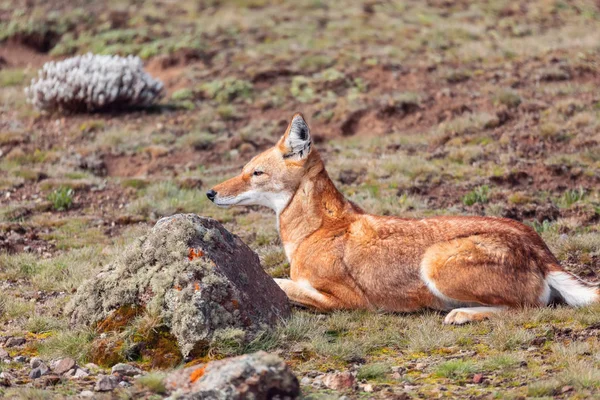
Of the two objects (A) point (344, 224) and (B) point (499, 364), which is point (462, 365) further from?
(A) point (344, 224)

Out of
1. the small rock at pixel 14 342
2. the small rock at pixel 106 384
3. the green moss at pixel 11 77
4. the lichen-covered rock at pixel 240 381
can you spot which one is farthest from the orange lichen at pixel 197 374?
the green moss at pixel 11 77

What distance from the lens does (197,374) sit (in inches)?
176

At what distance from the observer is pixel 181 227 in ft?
20.1

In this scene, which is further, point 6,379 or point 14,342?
point 14,342

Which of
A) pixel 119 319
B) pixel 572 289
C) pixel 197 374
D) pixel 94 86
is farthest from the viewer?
pixel 94 86

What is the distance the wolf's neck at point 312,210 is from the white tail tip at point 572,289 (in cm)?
200

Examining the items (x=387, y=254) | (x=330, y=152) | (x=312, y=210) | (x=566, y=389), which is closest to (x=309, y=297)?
(x=387, y=254)

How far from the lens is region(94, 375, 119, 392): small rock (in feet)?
16.0

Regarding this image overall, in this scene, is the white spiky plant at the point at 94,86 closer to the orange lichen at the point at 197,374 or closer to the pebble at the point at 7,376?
the pebble at the point at 7,376

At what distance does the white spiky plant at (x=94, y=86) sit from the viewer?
1477 centimetres

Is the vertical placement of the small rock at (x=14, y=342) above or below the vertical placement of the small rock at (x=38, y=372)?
below

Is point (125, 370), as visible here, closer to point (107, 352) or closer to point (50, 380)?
point (107, 352)

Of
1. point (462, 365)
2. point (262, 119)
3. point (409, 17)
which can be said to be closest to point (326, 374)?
point (462, 365)

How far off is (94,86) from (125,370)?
1054 centimetres
